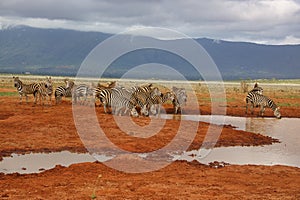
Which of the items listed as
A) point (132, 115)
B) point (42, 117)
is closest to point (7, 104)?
point (42, 117)

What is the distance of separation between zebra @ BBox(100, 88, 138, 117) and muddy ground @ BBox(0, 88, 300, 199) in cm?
389

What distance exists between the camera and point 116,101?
23.8 metres

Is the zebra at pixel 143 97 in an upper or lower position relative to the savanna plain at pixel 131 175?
upper

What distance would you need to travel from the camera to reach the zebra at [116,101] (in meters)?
23.6

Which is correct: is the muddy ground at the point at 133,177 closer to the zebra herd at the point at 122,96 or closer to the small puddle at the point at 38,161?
the small puddle at the point at 38,161

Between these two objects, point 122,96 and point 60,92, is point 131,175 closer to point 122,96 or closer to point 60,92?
point 122,96

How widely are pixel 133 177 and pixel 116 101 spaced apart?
12.0 m

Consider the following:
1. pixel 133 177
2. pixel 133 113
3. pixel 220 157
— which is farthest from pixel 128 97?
pixel 133 177

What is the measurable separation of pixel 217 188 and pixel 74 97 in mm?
20435

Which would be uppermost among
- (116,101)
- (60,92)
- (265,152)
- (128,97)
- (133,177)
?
(60,92)

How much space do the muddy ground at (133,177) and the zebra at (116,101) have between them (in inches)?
153

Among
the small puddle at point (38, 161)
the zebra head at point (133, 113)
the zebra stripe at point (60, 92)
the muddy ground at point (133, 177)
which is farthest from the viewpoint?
the zebra stripe at point (60, 92)

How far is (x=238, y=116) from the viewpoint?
28781 millimetres

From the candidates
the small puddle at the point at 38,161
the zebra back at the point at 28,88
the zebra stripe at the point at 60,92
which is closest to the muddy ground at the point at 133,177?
the small puddle at the point at 38,161
